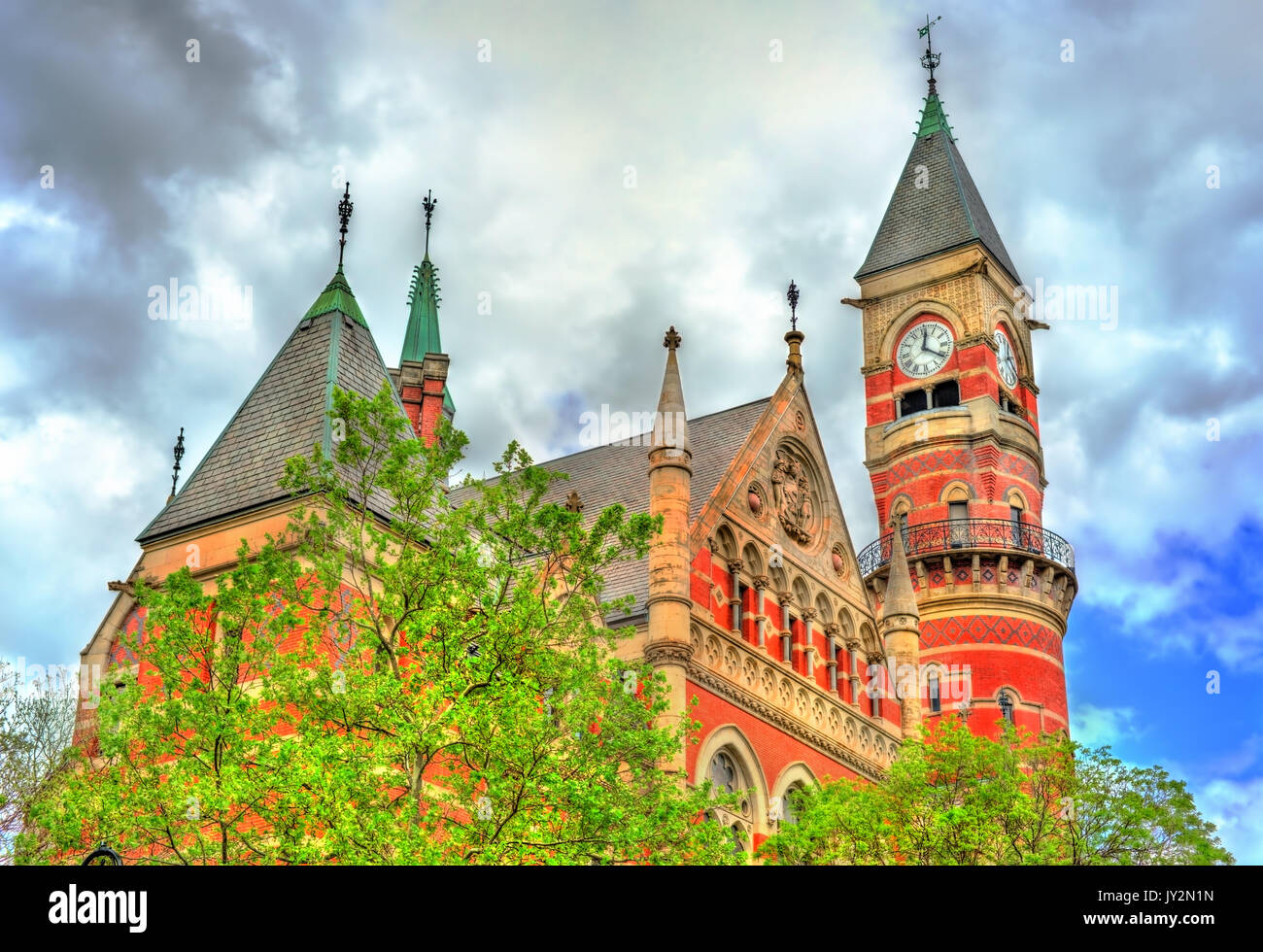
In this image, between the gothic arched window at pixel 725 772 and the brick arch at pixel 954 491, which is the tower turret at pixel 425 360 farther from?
the brick arch at pixel 954 491

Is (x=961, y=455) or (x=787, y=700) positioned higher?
(x=961, y=455)

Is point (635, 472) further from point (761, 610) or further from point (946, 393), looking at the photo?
point (946, 393)

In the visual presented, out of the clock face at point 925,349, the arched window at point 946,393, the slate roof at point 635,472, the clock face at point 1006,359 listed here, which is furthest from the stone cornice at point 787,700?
the clock face at point 1006,359

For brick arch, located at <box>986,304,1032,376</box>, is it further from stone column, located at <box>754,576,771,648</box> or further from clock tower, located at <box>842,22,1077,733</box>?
stone column, located at <box>754,576,771,648</box>

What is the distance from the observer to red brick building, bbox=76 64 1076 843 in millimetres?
29844

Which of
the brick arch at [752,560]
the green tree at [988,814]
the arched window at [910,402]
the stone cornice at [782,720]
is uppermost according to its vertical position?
the arched window at [910,402]

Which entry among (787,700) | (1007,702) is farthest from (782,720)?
(1007,702)

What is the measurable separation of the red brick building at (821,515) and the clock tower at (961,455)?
88 millimetres

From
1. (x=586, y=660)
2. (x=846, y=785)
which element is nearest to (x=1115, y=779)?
(x=846, y=785)

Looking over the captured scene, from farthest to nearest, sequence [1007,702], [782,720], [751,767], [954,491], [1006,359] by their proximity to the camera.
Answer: [1006,359]
[954,491]
[1007,702]
[782,720]
[751,767]

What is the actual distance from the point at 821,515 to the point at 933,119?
110 ft

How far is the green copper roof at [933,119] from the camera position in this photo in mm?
64812

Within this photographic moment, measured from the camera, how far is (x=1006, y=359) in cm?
5722

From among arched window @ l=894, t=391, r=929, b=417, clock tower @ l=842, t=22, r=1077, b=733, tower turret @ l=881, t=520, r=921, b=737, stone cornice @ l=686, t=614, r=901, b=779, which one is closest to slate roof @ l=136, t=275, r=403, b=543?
stone cornice @ l=686, t=614, r=901, b=779
